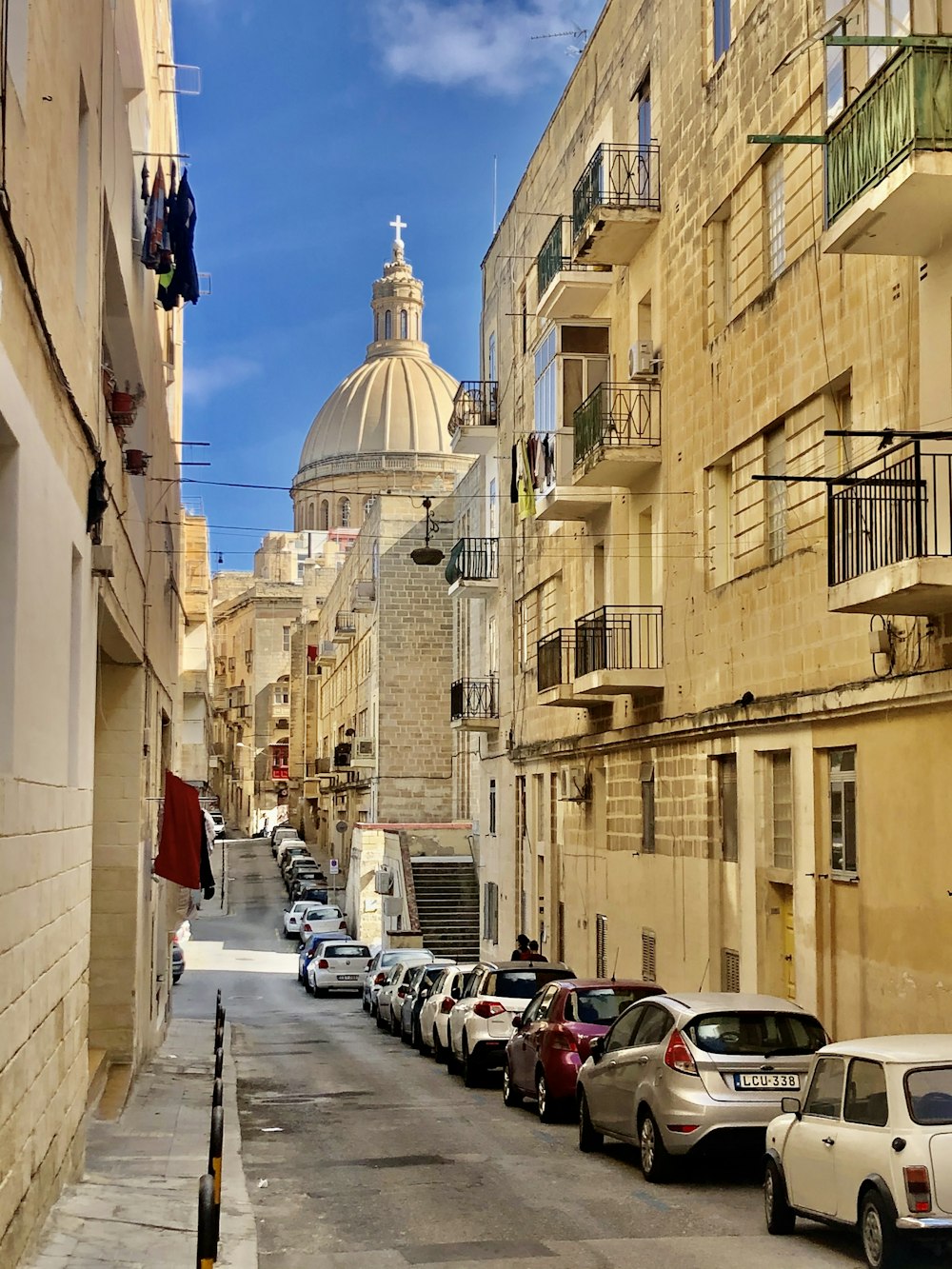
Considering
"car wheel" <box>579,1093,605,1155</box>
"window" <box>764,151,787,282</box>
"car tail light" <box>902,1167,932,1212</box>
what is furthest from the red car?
"window" <box>764,151,787,282</box>

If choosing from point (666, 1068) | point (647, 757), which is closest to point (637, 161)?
point (647, 757)

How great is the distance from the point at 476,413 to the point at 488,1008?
1990 cm

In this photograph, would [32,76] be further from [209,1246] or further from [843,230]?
[843,230]

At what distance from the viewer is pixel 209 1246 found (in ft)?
21.3

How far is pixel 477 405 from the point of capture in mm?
38688

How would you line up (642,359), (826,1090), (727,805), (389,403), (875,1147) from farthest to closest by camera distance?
(389,403) → (642,359) → (727,805) → (826,1090) → (875,1147)

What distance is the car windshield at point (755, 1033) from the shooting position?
493 inches

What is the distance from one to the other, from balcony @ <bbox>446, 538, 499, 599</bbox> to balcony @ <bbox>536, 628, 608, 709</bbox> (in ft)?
36.0

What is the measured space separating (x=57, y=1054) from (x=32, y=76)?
6.23m

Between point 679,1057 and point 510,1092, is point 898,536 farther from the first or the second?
point 510,1092

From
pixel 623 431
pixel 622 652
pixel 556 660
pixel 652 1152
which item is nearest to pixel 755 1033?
pixel 652 1152

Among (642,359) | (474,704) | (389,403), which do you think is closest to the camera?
(642,359)

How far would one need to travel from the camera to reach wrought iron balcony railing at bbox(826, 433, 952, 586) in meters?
13.0

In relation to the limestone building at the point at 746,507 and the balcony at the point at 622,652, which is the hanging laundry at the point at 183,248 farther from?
the balcony at the point at 622,652
